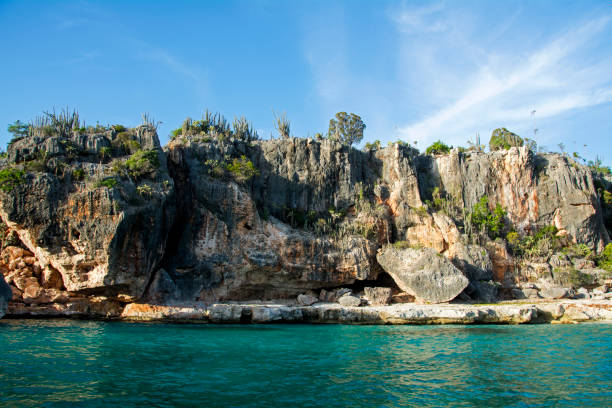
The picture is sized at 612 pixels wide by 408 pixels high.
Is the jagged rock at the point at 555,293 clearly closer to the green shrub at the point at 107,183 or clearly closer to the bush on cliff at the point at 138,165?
the bush on cliff at the point at 138,165

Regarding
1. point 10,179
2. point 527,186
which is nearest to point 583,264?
point 527,186

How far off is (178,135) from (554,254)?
1451 inches

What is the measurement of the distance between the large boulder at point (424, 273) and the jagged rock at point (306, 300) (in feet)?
20.8

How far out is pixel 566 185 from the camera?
1775 inches

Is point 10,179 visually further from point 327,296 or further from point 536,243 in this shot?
point 536,243

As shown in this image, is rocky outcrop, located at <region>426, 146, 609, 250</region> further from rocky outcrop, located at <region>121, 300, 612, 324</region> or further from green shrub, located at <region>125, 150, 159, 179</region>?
green shrub, located at <region>125, 150, 159, 179</region>

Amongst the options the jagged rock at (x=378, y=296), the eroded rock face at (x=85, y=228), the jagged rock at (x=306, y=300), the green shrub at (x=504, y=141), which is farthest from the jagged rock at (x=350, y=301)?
the green shrub at (x=504, y=141)

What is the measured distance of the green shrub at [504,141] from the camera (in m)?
52.2

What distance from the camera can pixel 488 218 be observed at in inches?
1694

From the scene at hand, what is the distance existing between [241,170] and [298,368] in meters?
24.6

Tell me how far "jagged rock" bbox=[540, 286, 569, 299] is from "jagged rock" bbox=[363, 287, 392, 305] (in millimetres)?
13206

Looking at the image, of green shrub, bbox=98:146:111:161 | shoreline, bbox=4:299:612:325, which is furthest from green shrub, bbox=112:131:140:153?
shoreline, bbox=4:299:612:325

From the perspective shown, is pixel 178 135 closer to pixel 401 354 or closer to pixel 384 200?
pixel 384 200

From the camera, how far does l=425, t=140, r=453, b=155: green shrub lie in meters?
50.2
